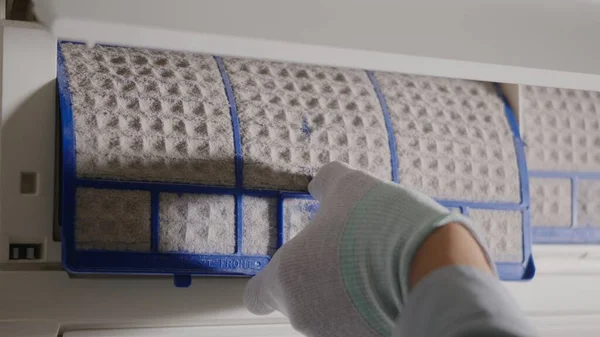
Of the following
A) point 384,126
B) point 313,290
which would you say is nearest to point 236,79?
point 384,126

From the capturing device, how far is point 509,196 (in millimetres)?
828

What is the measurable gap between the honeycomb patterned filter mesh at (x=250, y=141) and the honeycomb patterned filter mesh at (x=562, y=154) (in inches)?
3.0

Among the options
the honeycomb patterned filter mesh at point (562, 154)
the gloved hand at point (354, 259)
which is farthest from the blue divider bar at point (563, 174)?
the gloved hand at point (354, 259)

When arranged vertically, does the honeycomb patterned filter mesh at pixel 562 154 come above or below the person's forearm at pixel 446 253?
above

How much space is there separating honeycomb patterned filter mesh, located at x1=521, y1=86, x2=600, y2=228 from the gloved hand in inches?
14.5

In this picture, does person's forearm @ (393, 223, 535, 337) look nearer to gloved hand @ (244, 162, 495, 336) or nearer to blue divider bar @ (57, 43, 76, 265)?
gloved hand @ (244, 162, 495, 336)

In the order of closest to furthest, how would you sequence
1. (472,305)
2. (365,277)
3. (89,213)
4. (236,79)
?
(472,305), (365,277), (89,213), (236,79)

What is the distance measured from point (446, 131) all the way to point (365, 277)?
0.34 metres

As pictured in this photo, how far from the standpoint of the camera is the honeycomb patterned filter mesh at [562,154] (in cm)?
90

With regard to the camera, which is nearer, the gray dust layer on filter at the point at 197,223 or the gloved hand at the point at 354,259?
the gloved hand at the point at 354,259

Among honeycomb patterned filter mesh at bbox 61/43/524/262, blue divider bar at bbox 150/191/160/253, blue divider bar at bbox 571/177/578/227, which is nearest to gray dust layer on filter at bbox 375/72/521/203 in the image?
honeycomb patterned filter mesh at bbox 61/43/524/262

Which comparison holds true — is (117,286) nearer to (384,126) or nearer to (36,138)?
(36,138)

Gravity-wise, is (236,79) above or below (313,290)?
above

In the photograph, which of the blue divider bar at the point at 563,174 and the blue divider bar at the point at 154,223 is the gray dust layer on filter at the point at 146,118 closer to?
the blue divider bar at the point at 154,223
